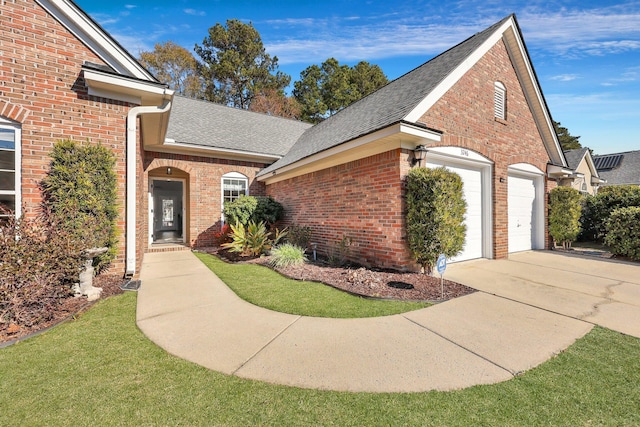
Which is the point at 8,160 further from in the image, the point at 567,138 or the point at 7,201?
the point at 567,138

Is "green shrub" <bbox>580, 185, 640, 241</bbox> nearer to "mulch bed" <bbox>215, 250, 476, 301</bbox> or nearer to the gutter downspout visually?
"mulch bed" <bbox>215, 250, 476, 301</bbox>

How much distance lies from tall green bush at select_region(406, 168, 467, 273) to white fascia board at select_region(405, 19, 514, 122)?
1.34 meters

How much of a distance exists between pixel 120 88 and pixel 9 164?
2.33m

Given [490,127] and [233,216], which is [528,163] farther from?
[233,216]

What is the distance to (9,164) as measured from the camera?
15.8 ft

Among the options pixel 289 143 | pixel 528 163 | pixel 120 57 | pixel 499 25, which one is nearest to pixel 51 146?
pixel 120 57

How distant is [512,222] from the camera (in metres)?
8.71

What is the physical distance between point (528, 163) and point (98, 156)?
1184cm

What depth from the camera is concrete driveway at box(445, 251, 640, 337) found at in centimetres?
382

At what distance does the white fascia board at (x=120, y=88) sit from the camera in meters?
5.06

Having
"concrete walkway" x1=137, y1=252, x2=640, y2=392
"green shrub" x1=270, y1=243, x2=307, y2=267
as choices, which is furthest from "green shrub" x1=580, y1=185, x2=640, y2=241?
"green shrub" x1=270, y1=243, x2=307, y2=267

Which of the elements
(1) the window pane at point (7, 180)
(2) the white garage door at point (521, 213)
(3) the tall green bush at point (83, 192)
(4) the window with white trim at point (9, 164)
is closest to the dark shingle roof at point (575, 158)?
(2) the white garage door at point (521, 213)

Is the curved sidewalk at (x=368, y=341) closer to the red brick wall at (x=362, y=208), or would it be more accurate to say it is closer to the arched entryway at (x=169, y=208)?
the red brick wall at (x=362, y=208)

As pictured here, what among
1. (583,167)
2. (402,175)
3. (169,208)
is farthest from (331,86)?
(402,175)
